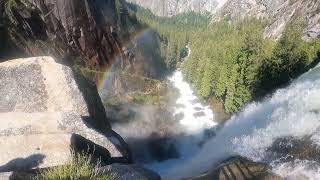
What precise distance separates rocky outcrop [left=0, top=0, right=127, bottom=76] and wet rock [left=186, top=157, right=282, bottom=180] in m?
28.0

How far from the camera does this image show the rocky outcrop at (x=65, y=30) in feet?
164

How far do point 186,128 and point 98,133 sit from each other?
184 feet

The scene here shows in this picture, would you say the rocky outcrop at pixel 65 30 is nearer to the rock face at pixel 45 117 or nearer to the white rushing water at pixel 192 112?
the white rushing water at pixel 192 112

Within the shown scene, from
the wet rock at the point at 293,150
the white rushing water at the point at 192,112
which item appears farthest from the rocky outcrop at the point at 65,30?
the wet rock at the point at 293,150

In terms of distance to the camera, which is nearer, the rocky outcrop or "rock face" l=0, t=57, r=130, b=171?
"rock face" l=0, t=57, r=130, b=171

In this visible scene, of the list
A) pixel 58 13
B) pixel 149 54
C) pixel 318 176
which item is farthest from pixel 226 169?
pixel 149 54

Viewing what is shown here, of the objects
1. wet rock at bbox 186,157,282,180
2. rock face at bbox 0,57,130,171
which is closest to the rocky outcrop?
rock face at bbox 0,57,130,171

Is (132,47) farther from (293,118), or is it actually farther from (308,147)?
(308,147)

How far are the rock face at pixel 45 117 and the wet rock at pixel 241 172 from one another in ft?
18.3

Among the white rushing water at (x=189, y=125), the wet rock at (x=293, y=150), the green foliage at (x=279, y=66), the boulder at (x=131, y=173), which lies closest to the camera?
the boulder at (x=131, y=173)

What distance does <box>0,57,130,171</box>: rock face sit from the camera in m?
22.9

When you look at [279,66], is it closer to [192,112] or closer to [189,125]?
[189,125]

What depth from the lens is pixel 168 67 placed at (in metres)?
176

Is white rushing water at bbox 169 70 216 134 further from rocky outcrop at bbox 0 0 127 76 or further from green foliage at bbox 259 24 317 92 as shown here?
rocky outcrop at bbox 0 0 127 76
